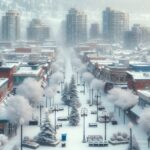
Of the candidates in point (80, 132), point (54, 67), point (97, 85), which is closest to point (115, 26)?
point (54, 67)

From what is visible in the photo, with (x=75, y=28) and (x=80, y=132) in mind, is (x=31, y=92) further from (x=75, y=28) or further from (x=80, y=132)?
(x=75, y=28)

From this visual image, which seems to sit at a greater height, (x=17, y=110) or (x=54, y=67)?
(x=17, y=110)

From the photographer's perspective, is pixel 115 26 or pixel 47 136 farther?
pixel 115 26

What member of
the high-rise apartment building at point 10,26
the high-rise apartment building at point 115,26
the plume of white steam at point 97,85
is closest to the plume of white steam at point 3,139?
the plume of white steam at point 97,85

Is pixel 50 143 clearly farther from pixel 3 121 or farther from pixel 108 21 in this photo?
pixel 108 21

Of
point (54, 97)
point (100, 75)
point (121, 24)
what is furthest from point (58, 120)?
point (121, 24)

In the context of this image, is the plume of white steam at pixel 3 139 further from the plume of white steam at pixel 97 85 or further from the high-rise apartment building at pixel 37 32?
the high-rise apartment building at pixel 37 32
